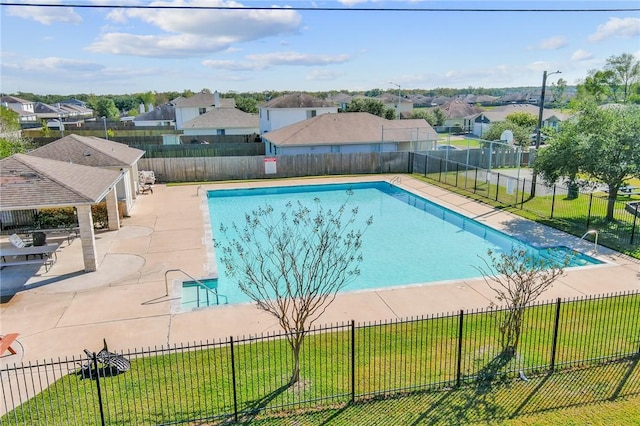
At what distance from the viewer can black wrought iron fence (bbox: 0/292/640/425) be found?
7934 mm

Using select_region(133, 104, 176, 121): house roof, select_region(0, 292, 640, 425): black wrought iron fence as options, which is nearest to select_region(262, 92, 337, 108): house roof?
select_region(133, 104, 176, 121): house roof

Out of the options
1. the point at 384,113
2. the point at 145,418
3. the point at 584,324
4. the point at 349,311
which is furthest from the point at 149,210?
the point at 384,113

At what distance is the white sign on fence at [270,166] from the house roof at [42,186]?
644 inches

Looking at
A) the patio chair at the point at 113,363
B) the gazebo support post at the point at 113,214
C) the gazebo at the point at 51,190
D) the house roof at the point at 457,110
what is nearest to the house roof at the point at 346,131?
the gazebo support post at the point at 113,214

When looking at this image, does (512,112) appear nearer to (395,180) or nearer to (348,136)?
(348,136)

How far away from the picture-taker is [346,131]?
36531 mm

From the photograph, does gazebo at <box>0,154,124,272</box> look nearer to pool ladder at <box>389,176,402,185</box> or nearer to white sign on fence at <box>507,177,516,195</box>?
white sign on fence at <box>507,177,516,195</box>

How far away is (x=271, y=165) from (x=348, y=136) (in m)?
6.81

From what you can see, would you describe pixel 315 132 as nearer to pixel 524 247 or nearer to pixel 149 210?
pixel 149 210

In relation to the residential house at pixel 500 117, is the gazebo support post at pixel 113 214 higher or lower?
lower

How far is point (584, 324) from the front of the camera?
35.9 feet

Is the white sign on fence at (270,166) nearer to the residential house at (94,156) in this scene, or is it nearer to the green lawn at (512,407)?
the residential house at (94,156)

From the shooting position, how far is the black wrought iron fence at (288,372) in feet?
26.0

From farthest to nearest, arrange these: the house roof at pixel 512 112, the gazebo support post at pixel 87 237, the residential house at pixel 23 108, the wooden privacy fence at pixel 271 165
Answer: the residential house at pixel 23 108 < the house roof at pixel 512 112 < the wooden privacy fence at pixel 271 165 < the gazebo support post at pixel 87 237
